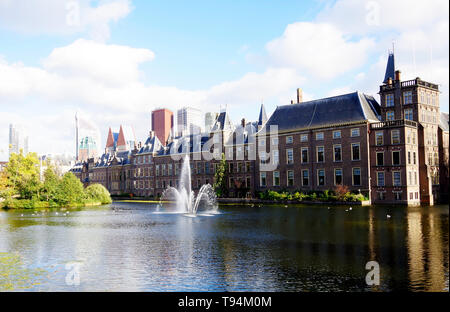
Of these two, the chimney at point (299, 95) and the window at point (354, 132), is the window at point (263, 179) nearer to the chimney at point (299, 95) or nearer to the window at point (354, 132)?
the chimney at point (299, 95)

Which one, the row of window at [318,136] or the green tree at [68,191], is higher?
the row of window at [318,136]

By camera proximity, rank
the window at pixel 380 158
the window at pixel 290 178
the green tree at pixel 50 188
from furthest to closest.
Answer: the window at pixel 290 178 < the green tree at pixel 50 188 < the window at pixel 380 158

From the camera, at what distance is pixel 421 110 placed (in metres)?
56.7

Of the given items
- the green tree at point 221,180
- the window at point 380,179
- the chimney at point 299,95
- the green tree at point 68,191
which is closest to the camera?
the window at point 380,179

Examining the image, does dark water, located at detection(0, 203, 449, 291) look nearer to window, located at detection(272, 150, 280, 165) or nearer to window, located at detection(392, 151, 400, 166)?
window, located at detection(392, 151, 400, 166)

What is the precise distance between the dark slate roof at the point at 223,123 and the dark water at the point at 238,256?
50.2 meters

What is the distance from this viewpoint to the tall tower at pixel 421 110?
55.9 metres

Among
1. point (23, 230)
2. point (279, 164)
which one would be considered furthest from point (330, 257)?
point (279, 164)

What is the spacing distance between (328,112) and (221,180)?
23881 millimetres

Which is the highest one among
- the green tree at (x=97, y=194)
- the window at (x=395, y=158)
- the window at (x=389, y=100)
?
the window at (x=389, y=100)

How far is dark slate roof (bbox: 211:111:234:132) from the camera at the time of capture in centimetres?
7838

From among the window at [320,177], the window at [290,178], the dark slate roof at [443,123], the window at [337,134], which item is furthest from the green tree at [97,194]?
the dark slate roof at [443,123]

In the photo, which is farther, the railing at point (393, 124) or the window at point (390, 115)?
the window at point (390, 115)

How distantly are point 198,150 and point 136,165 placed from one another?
24.5 m
